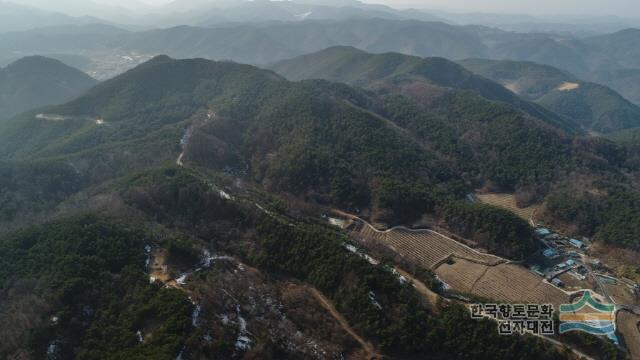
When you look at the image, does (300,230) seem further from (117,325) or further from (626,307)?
(626,307)

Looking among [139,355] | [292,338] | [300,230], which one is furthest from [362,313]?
[139,355]

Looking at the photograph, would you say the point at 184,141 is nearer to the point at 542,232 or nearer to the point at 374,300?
the point at 374,300

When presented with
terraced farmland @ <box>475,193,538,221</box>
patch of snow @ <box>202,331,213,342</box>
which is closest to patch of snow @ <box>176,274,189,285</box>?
patch of snow @ <box>202,331,213,342</box>

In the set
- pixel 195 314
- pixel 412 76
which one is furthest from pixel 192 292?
pixel 412 76

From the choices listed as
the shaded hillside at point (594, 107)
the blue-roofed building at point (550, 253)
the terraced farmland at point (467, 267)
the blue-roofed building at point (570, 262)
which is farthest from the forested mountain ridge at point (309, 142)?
the shaded hillside at point (594, 107)
